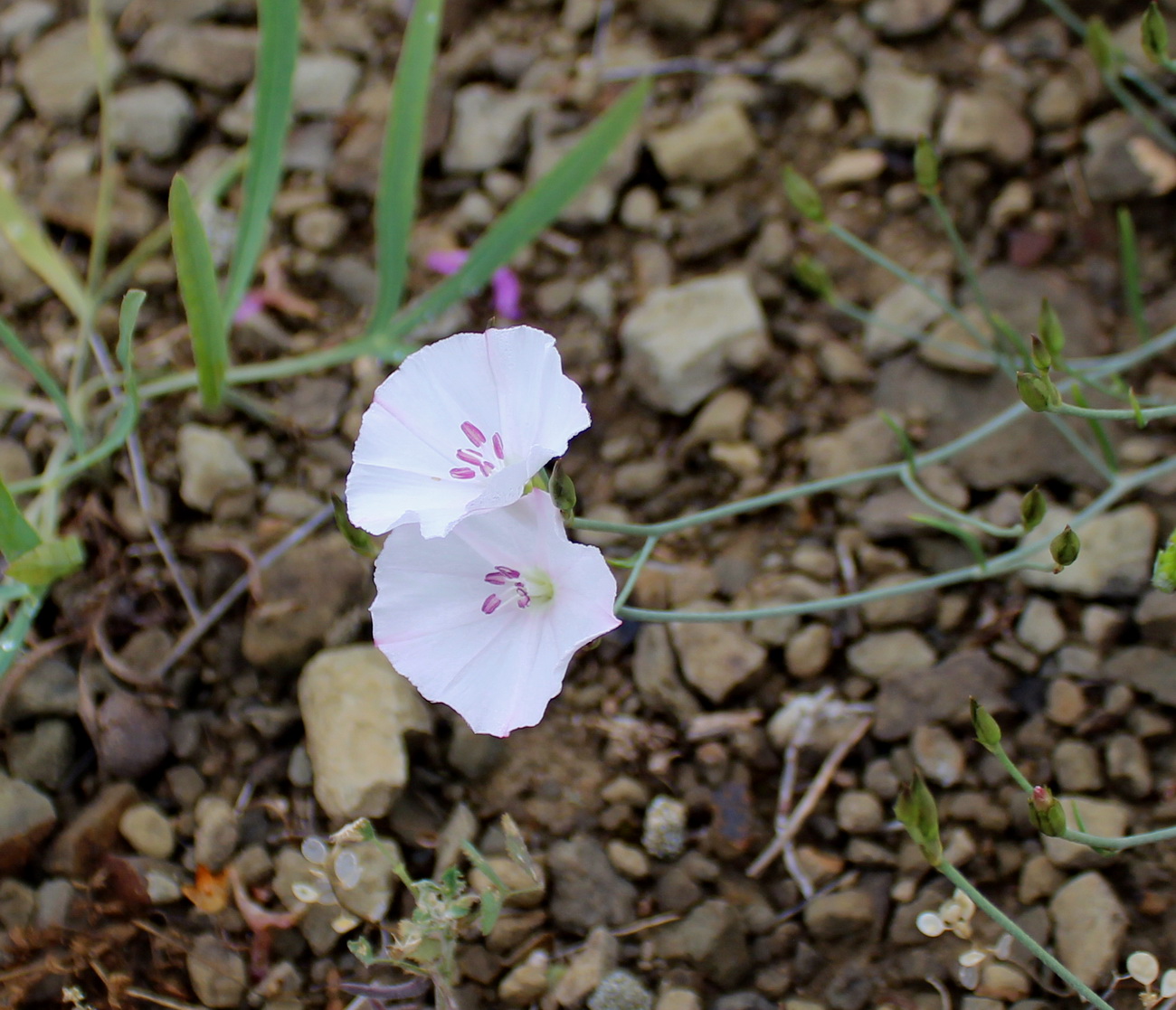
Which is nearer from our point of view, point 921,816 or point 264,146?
point 921,816

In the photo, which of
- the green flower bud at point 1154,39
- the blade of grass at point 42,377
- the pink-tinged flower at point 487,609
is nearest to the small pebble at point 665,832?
the pink-tinged flower at point 487,609

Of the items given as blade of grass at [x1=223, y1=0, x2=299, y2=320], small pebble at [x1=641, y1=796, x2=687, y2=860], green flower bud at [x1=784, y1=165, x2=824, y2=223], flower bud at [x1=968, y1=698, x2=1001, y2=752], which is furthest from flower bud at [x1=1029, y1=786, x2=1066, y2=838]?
blade of grass at [x1=223, y1=0, x2=299, y2=320]

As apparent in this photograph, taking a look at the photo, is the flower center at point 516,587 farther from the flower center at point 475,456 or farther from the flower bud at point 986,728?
the flower bud at point 986,728

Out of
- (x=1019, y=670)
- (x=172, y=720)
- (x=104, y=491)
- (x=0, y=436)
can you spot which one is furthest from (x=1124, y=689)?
(x=0, y=436)

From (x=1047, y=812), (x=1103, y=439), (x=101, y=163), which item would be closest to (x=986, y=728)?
(x=1047, y=812)

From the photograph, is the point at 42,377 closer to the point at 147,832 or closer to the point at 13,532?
the point at 13,532

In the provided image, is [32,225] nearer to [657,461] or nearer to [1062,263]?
[657,461]

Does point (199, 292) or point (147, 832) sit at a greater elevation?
point (199, 292)

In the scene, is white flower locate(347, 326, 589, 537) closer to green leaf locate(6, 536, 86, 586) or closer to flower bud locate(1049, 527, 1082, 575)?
green leaf locate(6, 536, 86, 586)
